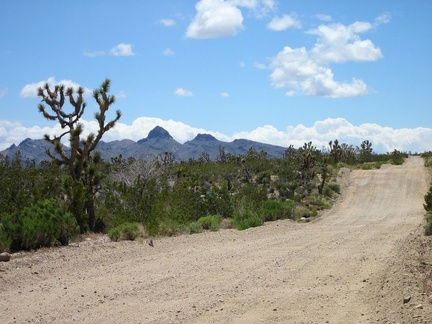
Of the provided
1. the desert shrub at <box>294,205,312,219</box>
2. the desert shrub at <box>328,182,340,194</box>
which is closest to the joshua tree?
the desert shrub at <box>294,205,312,219</box>

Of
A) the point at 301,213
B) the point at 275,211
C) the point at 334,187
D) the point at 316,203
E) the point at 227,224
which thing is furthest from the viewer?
the point at 334,187

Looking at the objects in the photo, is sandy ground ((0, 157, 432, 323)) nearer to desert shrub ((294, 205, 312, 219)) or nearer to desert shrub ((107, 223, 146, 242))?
desert shrub ((107, 223, 146, 242))

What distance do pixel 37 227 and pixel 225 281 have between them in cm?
626

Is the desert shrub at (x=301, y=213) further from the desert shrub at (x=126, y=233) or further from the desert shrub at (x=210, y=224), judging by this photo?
the desert shrub at (x=126, y=233)

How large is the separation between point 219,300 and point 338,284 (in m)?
2.36

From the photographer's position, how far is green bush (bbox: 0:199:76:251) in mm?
13797

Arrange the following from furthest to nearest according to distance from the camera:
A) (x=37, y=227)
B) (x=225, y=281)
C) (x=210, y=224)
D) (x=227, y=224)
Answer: (x=227, y=224), (x=210, y=224), (x=37, y=227), (x=225, y=281)

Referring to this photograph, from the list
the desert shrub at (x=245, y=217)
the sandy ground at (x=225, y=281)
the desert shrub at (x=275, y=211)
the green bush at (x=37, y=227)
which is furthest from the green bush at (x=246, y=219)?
the green bush at (x=37, y=227)

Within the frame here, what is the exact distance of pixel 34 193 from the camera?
62.5 ft

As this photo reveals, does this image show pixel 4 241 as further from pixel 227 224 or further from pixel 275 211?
pixel 275 211

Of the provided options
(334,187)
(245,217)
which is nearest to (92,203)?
(245,217)

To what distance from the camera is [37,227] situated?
1404cm

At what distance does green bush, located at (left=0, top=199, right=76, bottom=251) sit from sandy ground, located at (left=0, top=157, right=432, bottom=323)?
529 millimetres

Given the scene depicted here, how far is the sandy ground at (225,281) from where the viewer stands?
7.84m
